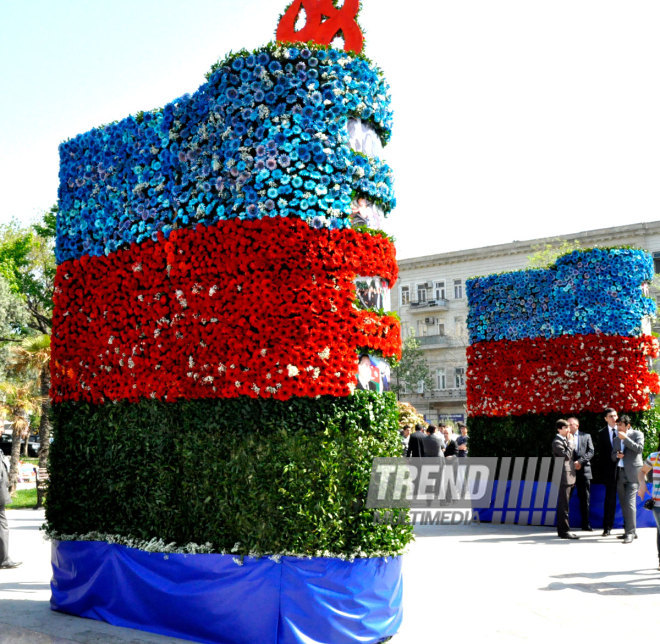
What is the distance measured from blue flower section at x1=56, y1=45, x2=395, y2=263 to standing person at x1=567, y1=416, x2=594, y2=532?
6.92 meters

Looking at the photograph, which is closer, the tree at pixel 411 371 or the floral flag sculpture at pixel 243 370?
the floral flag sculpture at pixel 243 370

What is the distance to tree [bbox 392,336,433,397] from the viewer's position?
155ft

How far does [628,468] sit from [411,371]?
3667cm

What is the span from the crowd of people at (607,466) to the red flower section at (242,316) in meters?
6.17

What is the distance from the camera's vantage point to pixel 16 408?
74.5 ft

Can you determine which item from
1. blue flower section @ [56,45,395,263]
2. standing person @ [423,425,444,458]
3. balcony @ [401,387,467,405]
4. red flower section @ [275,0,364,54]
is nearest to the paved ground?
standing person @ [423,425,444,458]

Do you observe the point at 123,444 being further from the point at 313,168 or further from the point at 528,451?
the point at 528,451

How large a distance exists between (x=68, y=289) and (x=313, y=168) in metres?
3.18

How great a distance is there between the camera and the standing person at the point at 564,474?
12.1m

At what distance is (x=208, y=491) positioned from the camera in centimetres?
660

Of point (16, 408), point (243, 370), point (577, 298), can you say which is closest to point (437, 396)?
point (16, 408)

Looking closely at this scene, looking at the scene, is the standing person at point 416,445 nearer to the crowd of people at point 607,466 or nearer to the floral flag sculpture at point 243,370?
the crowd of people at point 607,466

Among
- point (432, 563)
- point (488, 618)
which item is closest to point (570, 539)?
point (432, 563)

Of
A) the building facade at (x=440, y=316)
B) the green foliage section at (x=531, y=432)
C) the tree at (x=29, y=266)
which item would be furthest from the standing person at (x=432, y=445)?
the building facade at (x=440, y=316)
